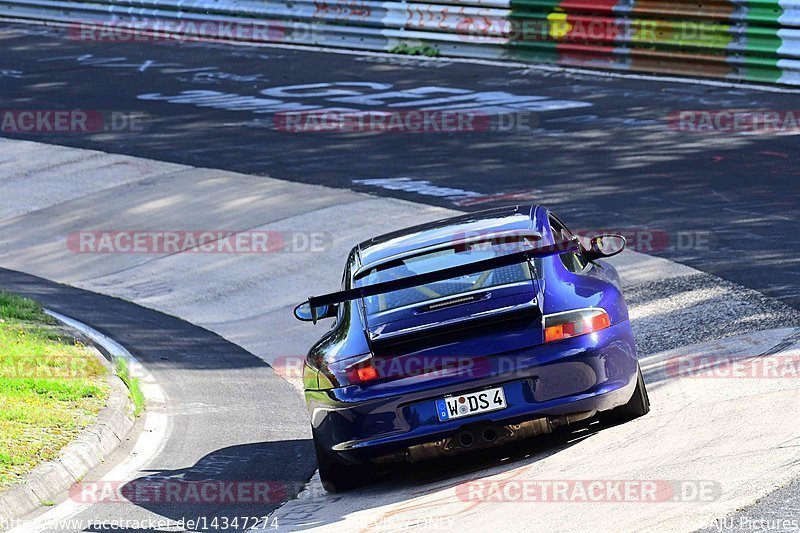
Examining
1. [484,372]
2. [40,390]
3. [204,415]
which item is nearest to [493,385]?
[484,372]

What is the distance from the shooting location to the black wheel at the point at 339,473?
7160 millimetres

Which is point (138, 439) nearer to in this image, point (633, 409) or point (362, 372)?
point (362, 372)

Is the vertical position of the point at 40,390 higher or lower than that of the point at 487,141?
lower

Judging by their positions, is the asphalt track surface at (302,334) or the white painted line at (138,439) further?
the white painted line at (138,439)

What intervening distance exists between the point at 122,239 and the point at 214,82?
7823 mm

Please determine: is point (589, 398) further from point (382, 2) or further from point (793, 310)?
point (382, 2)

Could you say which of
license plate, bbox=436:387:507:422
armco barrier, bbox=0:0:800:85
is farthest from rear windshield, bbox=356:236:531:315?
armco barrier, bbox=0:0:800:85

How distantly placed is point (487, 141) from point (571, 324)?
9.99 metres

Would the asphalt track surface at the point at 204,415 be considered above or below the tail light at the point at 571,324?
below

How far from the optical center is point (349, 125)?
59.7 feet

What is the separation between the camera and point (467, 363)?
6781 mm

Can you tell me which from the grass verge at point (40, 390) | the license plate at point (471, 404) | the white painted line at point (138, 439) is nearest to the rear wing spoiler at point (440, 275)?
the license plate at point (471, 404)

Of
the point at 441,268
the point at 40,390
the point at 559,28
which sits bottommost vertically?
the point at 40,390

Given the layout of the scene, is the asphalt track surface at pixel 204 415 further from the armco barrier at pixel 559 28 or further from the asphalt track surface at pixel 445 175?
the armco barrier at pixel 559 28
